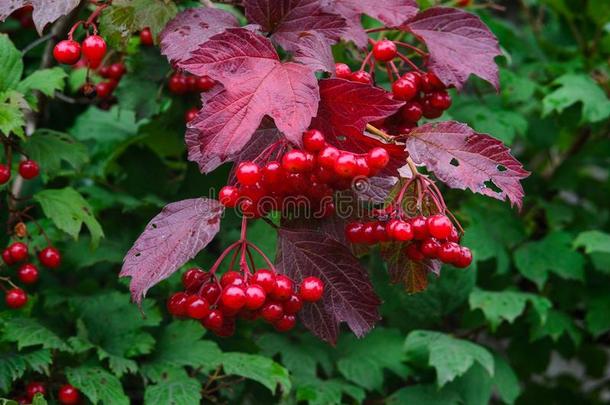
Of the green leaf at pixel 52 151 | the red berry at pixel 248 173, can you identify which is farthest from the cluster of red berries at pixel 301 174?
the green leaf at pixel 52 151

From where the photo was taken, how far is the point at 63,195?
1659mm

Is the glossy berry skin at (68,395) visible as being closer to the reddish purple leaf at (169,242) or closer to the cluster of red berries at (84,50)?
the reddish purple leaf at (169,242)

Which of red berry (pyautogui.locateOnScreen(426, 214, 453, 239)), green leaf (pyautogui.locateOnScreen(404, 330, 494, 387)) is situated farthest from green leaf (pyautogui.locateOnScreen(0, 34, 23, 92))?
green leaf (pyautogui.locateOnScreen(404, 330, 494, 387))

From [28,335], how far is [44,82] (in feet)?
1.90

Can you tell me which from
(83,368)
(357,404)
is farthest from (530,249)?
(83,368)

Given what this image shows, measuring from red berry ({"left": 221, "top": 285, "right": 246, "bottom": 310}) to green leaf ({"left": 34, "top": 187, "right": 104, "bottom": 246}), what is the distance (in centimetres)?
61

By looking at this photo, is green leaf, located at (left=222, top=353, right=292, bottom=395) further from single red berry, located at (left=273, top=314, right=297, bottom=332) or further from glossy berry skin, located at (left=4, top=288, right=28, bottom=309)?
glossy berry skin, located at (left=4, top=288, right=28, bottom=309)

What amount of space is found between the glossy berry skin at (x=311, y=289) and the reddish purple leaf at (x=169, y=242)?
175 mm

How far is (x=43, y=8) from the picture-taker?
4.09ft

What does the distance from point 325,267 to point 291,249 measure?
7cm

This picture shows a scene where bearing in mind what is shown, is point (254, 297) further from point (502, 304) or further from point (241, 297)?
point (502, 304)

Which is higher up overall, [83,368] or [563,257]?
[83,368]

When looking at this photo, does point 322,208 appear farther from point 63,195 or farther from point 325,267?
point 63,195

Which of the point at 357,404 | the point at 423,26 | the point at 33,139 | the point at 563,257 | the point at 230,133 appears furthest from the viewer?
the point at 563,257
